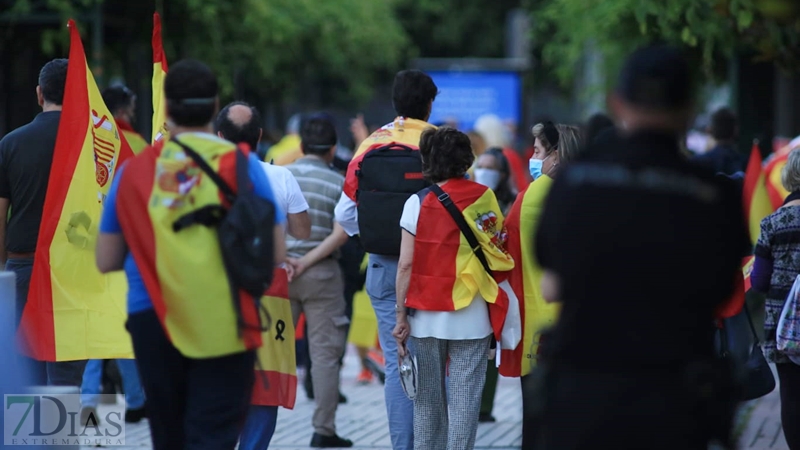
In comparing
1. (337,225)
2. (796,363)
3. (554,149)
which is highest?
(554,149)

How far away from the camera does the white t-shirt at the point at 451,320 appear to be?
6.14 m

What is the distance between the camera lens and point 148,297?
4.46 m

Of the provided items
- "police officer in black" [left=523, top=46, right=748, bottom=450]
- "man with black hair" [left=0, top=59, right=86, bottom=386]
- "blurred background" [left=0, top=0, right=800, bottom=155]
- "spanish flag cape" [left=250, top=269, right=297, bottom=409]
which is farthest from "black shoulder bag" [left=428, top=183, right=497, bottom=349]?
"police officer in black" [left=523, top=46, right=748, bottom=450]

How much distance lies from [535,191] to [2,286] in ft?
7.84

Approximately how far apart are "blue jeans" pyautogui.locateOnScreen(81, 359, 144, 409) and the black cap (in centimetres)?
536

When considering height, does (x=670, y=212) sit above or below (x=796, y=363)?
above

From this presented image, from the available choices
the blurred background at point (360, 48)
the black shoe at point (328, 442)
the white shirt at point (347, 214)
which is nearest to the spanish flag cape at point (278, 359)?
the white shirt at point (347, 214)

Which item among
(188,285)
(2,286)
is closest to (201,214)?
(188,285)

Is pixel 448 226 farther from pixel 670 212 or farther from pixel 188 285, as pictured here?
pixel 670 212

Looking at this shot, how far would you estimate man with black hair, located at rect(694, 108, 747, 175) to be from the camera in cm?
995

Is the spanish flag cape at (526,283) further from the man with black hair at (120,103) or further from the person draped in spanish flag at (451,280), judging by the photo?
the man with black hair at (120,103)

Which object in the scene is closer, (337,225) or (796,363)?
(796,363)

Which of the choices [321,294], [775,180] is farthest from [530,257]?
[775,180]

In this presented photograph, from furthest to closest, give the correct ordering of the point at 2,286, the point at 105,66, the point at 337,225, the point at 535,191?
the point at 105,66 → the point at 337,225 → the point at 535,191 → the point at 2,286
